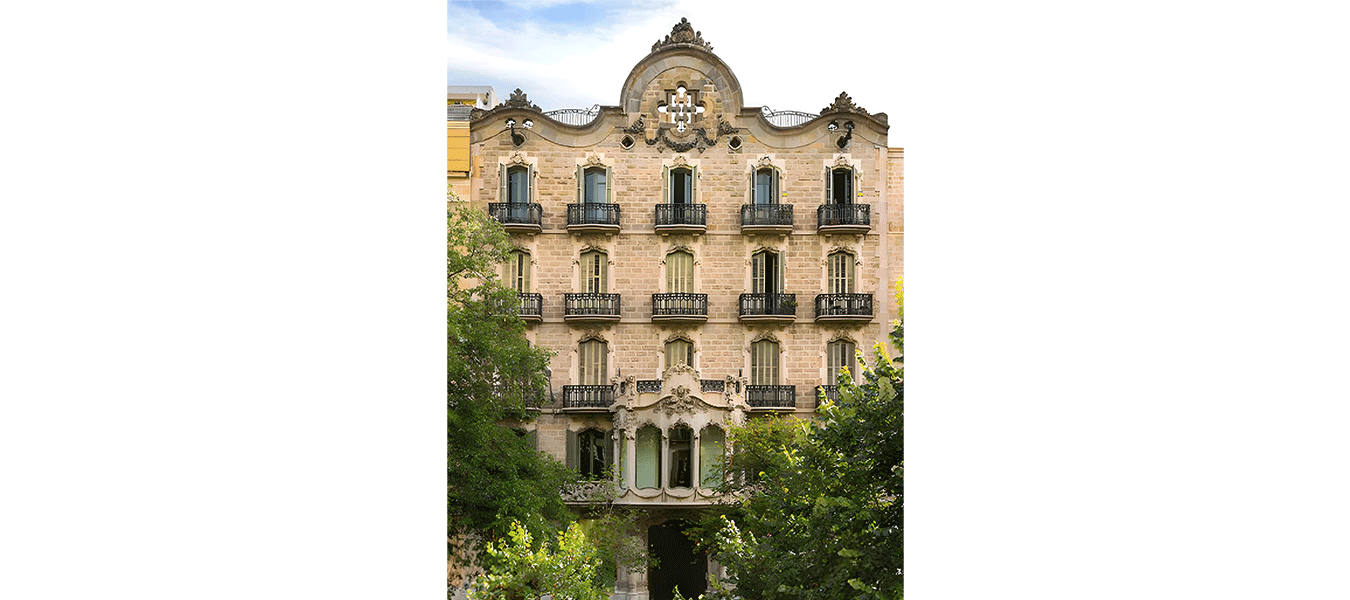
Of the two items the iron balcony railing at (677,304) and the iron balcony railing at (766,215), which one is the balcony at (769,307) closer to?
the iron balcony railing at (677,304)

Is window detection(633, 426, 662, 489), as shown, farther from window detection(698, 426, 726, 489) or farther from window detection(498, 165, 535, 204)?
window detection(498, 165, 535, 204)

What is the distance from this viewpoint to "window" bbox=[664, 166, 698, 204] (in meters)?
6.46

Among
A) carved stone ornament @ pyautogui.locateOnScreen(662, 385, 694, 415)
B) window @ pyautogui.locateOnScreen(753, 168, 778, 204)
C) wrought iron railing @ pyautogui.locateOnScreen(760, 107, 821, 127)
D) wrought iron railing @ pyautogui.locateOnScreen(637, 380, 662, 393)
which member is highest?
wrought iron railing @ pyautogui.locateOnScreen(760, 107, 821, 127)

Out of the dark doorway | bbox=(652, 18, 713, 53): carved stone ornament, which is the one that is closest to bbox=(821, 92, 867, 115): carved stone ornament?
bbox=(652, 18, 713, 53): carved stone ornament

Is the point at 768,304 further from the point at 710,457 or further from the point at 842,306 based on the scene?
the point at 710,457

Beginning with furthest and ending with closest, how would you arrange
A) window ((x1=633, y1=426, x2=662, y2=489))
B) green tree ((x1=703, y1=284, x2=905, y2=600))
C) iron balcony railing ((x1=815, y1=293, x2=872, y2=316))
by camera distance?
iron balcony railing ((x1=815, y1=293, x2=872, y2=316)), window ((x1=633, y1=426, x2=662, y2=489)), green tree ((x1=703, y1=284, x2=905, y2=600))

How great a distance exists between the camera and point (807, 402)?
20.9ft

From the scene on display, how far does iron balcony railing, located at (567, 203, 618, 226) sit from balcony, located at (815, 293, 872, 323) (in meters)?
1.35

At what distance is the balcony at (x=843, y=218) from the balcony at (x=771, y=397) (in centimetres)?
99

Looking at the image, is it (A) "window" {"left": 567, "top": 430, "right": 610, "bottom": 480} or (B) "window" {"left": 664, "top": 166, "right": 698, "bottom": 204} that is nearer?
(A) "window" {"left": 567, "top": 430, "right": 610, "bottom": 480}

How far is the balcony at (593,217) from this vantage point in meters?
6.42

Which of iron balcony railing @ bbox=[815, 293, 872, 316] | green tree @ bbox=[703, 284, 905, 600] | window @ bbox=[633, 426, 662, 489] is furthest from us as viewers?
iron balcony railing @ bbox=[815, 293, 872, 316]

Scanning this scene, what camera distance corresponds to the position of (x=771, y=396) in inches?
251
